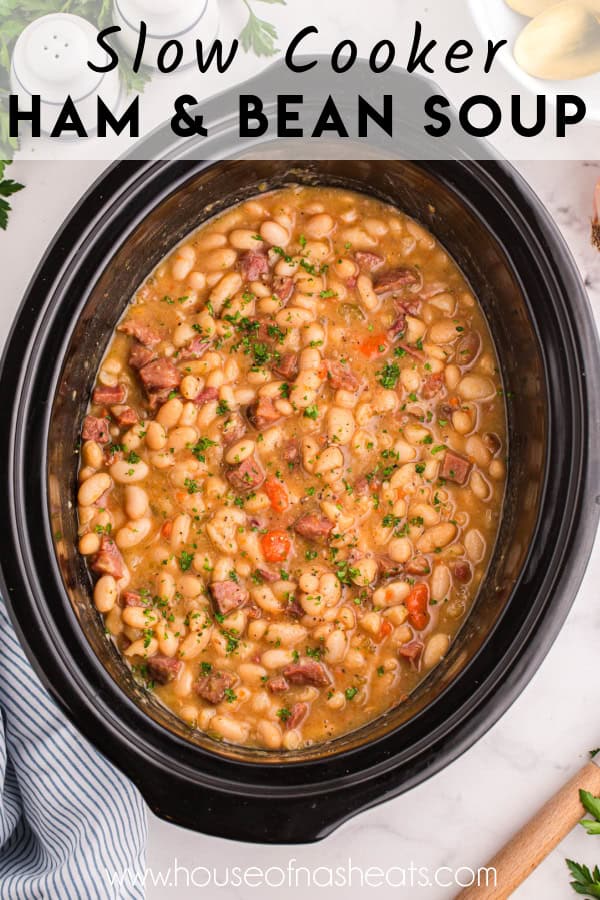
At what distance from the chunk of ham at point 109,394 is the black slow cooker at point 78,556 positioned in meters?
0.08

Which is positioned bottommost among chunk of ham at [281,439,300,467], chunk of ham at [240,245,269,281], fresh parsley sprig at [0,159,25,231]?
chunk of ham at [281,439,300,467]

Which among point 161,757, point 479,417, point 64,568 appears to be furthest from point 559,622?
point 64,568

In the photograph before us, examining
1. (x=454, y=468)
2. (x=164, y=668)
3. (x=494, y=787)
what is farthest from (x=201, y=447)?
(x=494, y=787)

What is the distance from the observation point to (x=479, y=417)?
347 cm

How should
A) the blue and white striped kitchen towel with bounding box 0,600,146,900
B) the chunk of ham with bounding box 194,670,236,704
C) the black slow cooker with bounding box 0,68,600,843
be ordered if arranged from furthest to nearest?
1. the chunk of ham with bounding box 194,670,236,704
2. the blue and white striped kitchen towel with bounding box 0,600,146,900
3. the black slow cooker with bounding box 0,68,600,843

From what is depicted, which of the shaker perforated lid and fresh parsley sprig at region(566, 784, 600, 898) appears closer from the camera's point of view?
the shaker perforated lid

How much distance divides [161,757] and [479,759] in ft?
3.96

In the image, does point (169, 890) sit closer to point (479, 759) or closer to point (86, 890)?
point (86, 890)

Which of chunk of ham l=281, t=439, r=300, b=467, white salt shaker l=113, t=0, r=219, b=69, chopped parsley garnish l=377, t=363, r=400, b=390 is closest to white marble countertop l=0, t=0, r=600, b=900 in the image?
white salt shaker l=113, t=0, r=219, b=69

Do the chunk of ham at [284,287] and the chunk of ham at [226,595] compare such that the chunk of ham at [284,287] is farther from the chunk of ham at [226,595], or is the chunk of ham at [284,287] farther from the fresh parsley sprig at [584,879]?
the fresh parsley sprig at [584,879]

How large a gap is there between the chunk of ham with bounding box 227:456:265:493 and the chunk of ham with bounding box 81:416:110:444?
0.44m

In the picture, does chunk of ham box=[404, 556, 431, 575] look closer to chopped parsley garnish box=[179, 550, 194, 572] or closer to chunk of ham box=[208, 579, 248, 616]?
chunk of ham box=[208, 579, 248, 616]

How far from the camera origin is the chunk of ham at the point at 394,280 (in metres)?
3.41

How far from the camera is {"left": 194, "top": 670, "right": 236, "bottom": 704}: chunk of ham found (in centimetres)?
334
